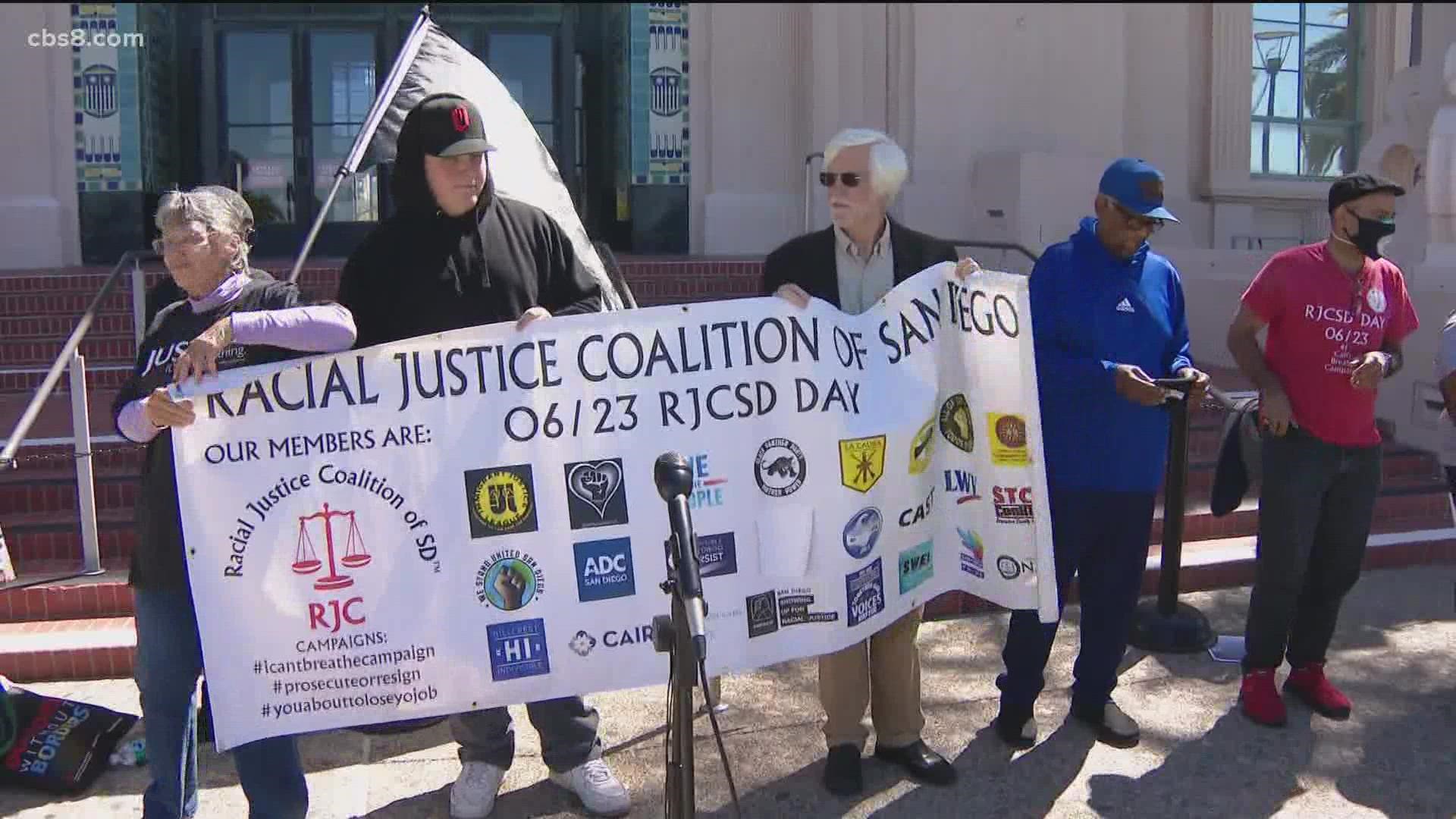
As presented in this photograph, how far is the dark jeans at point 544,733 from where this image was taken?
3752mm

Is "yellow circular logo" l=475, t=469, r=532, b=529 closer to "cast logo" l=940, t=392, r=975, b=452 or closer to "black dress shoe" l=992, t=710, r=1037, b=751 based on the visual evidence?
"cast logo" l=940, t=392, r=975, b=452

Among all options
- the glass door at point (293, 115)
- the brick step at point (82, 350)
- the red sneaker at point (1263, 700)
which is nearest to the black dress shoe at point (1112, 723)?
the red sneaker at point (1263, 700)

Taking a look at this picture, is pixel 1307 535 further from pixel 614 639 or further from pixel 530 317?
pixel 530 317

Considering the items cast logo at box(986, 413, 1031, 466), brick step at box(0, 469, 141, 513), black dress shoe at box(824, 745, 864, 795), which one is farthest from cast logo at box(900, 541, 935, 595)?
brick step at box(0, 469, 141, 513)

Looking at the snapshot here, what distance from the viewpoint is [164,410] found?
3.10m

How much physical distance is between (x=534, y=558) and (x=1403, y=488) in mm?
5843

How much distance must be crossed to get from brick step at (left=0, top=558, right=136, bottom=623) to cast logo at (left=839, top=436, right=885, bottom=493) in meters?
3.38

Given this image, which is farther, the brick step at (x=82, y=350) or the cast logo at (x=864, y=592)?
the brick step at (x=82, y=350)

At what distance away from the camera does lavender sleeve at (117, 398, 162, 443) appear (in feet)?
10.3

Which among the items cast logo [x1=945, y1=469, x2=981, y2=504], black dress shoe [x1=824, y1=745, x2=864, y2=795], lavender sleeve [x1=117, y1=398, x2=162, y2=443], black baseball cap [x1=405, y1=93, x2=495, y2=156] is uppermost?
black baseball cap [x1=405, y1=93, x2=495, y2=156]

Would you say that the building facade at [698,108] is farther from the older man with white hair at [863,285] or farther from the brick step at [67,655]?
the older man with white hair at [863,285]

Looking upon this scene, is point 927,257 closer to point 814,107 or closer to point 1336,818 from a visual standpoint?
point 1336,818

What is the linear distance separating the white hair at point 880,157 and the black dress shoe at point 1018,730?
1.86 meters

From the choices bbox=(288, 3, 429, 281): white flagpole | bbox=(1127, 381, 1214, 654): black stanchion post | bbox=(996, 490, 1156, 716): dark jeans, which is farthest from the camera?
bbox=(1127, 381, 1214, 654): black stanchion post
